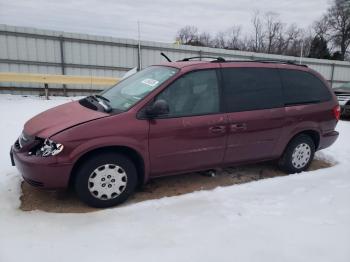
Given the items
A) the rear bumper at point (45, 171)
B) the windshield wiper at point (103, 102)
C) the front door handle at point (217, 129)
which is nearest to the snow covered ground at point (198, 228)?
the rear bumper at point (45, 171)

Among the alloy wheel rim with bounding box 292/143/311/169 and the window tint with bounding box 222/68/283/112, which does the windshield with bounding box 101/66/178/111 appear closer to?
the window tint with bounding box 222/68/283/112

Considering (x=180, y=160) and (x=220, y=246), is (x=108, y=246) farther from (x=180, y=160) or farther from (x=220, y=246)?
(x=180, y=160)

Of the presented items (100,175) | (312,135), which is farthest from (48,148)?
(312,135)

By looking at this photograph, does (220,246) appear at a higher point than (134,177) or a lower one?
lower

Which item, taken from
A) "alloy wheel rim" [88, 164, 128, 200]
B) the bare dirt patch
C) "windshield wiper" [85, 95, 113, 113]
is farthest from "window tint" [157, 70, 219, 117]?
the bare dirt patch

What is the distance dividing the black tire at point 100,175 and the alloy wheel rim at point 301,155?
2686mm

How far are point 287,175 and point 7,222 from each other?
393 cm

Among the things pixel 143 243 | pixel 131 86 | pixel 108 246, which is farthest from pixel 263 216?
pixel 131 86

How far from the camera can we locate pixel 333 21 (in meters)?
43.1

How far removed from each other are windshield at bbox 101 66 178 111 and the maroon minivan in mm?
21

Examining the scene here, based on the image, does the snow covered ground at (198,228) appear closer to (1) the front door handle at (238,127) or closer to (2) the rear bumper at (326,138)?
(1) the front door handle at (238,127)

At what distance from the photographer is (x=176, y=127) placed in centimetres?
396

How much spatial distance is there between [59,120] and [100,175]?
2.70 ft

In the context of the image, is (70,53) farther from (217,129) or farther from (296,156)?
(296,156)
